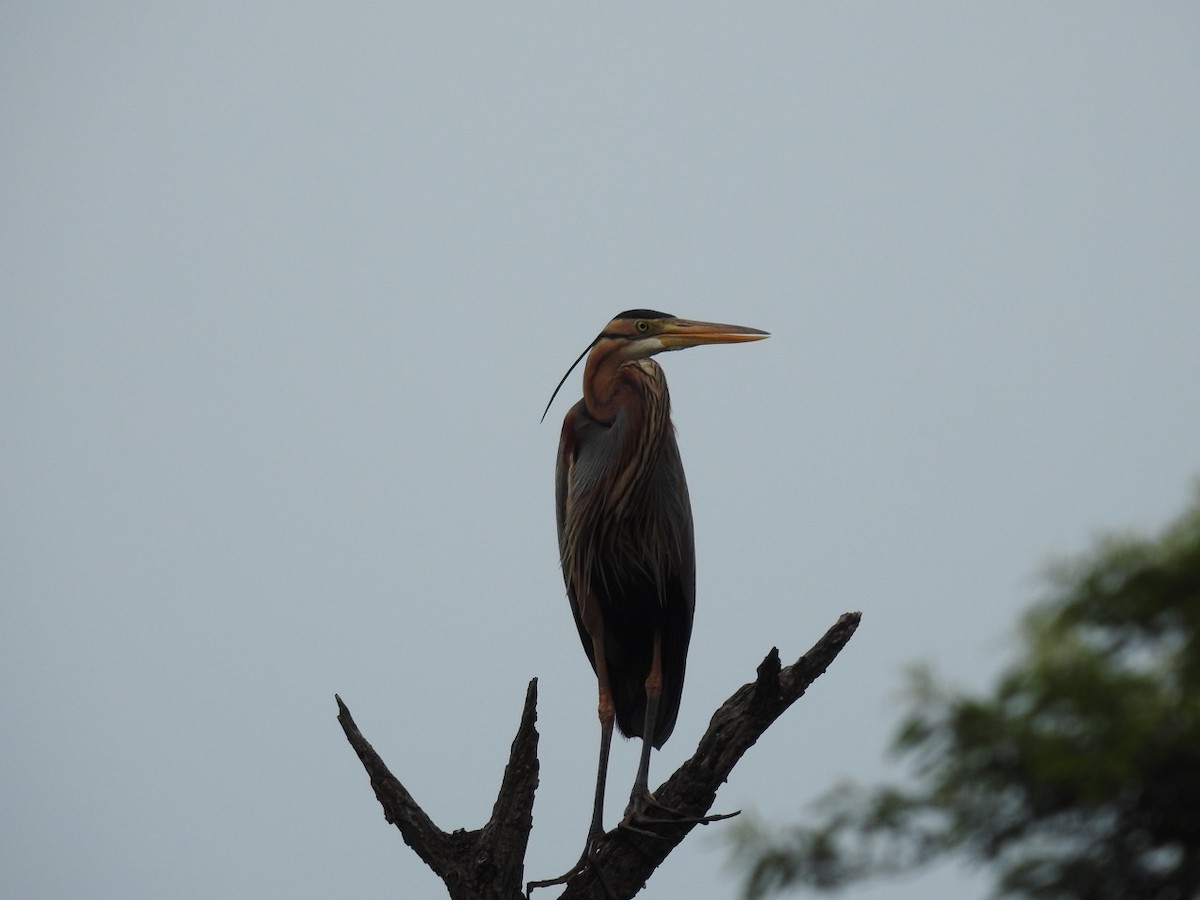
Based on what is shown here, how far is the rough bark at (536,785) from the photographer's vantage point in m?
4.59

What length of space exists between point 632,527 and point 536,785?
5.50 ft

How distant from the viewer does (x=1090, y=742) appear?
61.1 inches

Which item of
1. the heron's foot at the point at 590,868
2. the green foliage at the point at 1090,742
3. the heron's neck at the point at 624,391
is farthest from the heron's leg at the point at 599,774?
the green foliage at the point at 1090,742

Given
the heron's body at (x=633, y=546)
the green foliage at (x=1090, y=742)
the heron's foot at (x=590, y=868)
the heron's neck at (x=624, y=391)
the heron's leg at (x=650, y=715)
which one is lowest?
the green foliage at (x=1090, y=742)

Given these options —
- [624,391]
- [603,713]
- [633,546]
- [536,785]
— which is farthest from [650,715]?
[624,391]

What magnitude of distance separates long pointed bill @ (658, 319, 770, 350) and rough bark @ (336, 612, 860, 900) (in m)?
1.87

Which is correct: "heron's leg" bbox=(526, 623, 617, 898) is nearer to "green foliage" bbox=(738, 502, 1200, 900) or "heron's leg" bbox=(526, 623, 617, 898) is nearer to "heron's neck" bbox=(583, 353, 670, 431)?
"heron's neck" bbox=(583, 353, 670, 431)

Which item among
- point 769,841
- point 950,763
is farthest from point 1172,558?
point 769,841

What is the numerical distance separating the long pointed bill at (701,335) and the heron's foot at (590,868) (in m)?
2.37

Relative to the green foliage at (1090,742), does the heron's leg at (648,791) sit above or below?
above

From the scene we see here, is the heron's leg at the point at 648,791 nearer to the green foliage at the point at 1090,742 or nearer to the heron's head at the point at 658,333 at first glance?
the heron's head at the point at 658,333

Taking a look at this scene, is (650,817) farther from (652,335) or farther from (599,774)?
(652,335)

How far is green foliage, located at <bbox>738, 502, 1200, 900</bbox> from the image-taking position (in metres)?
1.53

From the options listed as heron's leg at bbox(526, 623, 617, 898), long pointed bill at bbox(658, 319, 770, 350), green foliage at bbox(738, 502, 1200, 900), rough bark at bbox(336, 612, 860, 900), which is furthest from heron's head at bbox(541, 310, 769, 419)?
green foliage at bbox(738, 502, 1200, 900)
